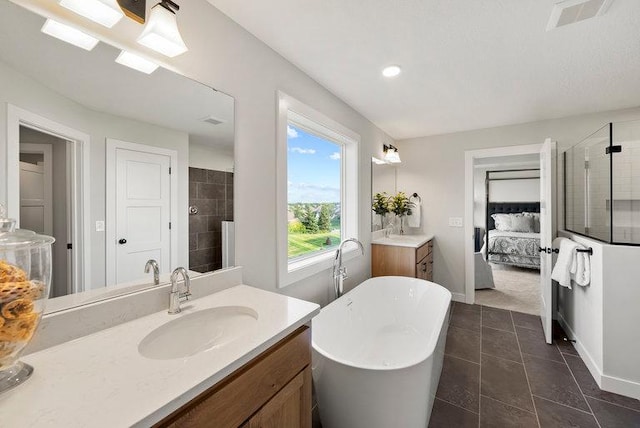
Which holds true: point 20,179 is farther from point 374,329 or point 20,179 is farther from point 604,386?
point 604,386

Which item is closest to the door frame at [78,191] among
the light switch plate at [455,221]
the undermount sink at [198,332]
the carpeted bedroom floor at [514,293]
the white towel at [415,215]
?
the undermount sink at [198,332]

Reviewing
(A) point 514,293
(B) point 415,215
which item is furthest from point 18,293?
(A) point 514,293

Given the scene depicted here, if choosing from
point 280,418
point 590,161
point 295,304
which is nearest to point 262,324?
point 295,304

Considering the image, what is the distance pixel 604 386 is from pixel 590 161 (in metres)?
1.84

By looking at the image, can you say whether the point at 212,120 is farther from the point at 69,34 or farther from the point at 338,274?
the point at 338,274

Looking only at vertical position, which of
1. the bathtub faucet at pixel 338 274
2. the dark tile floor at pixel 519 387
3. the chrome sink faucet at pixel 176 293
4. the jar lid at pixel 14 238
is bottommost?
the dark tile floor at pixel 519 387

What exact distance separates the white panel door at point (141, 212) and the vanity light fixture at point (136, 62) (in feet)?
1.16

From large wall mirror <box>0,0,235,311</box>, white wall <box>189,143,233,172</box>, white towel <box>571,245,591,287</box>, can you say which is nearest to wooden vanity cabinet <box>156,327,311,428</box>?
large wall mirror <box>0,0,235,311</box>

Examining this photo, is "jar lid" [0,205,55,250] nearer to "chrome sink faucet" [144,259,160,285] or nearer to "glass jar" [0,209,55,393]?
"glass jar" [0,209,55,393]

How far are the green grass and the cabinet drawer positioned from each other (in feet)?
3.03

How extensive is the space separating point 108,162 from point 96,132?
0.12m

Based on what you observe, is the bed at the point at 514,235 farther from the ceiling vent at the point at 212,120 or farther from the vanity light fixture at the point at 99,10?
the vanity light fixture at the point at 99,10

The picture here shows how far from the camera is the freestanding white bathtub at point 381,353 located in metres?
1.32

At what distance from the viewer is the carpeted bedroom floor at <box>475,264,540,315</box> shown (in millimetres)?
3504
